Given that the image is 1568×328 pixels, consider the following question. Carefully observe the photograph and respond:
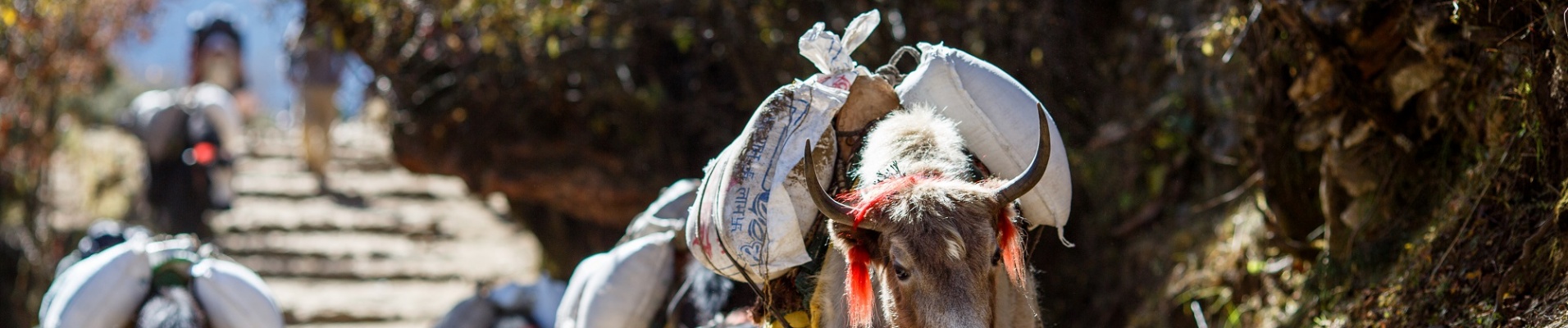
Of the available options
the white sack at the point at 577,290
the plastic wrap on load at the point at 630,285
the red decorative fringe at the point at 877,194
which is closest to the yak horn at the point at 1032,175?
the red decorative fringe at the point at 877,194

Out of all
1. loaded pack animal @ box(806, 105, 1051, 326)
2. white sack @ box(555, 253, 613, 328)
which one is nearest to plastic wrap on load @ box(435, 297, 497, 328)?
white sack @ box(555, 253, 613, 328)

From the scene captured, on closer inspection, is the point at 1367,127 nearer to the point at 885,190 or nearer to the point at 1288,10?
the point at 1288,10

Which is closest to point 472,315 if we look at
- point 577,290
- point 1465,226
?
point 577,290

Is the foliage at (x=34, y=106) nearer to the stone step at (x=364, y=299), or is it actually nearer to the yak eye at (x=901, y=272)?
the stone step at (x=364, y=299)

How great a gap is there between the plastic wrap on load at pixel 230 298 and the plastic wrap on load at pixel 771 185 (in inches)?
82.2

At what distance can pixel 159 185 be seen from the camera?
9.20 m

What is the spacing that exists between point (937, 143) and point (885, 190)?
1.09 feet

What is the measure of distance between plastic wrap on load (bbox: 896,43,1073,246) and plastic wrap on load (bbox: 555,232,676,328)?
4.06 feet

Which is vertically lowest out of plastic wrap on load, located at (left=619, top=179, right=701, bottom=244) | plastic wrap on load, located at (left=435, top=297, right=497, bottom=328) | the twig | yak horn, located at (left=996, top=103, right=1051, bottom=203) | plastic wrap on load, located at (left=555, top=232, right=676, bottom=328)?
plastic wrap on load, located at (left=435, top=297, right=497, bottom=328)

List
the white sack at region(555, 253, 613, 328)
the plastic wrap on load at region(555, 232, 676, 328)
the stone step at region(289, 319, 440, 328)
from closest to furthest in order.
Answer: the plastic wrap on load at region(555, 232, 676, 328) < the white sack at region(555, 253, 613, 328) < the stone step at region(289, 319, 440, 328)

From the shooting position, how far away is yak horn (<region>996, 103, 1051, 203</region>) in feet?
8.98

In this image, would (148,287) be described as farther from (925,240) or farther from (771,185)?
(925,240)

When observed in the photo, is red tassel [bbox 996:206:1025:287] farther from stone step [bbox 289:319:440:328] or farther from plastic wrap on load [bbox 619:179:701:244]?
stone step [bbox 289:319:440:328]

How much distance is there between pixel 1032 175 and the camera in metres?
2.74
